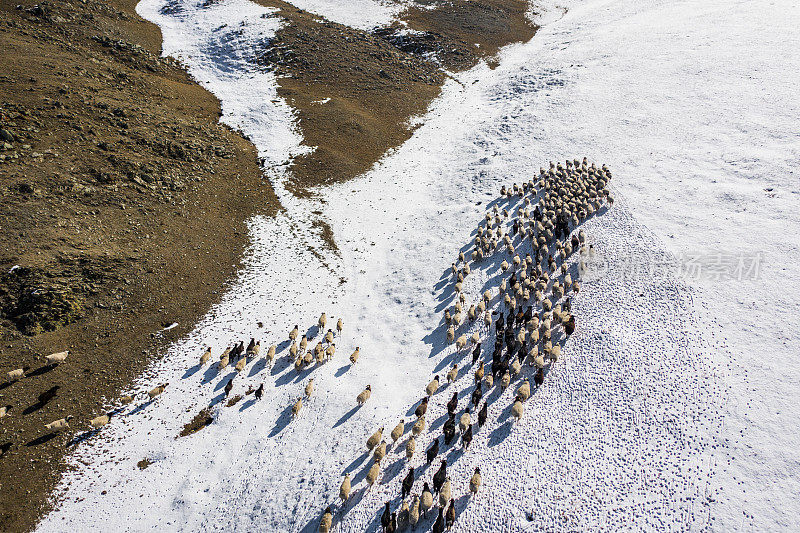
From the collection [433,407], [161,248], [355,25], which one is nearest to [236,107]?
[161,248]

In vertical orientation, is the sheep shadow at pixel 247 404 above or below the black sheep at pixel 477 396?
below

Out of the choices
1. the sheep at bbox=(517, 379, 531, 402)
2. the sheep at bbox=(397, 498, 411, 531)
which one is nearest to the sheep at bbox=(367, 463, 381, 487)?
the sheep at bbox=(397, 498, 411, 531)

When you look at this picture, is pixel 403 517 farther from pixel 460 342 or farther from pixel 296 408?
pixel 460 342

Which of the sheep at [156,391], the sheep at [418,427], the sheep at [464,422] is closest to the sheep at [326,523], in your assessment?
the sheep at [418,427]

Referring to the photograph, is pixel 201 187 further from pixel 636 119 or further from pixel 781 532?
pixel 636 119

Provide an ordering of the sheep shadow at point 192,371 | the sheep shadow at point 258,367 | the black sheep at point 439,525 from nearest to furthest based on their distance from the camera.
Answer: the black sheep at point 439,525
the sheep shadow at point 192,371
the sheep shadow at point 258,367

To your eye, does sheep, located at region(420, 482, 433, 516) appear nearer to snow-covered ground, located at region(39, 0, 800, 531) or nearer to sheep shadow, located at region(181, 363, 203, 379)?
Result: snow-covered ground, located at region(39, 0, 800, 531)

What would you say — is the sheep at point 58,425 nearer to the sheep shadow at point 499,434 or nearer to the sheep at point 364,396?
the sheep at point 364,396
